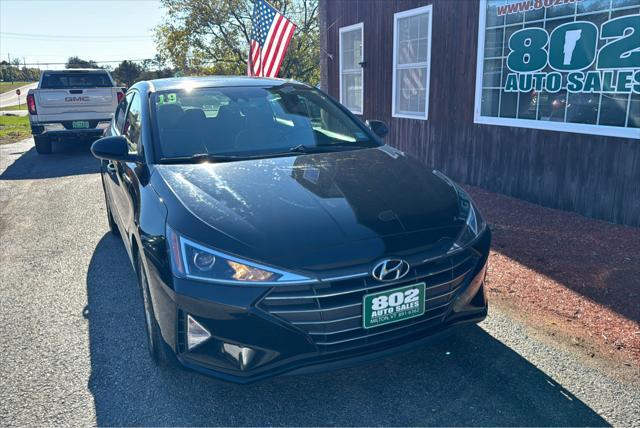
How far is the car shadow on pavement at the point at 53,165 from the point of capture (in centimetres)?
943

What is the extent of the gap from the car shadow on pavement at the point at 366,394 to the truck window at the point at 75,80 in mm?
10654

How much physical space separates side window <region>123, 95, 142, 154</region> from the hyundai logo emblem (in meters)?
2.04

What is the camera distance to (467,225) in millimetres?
2766

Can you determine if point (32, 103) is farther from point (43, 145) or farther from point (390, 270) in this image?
point (390, 270)

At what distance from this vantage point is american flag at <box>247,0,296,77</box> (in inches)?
374

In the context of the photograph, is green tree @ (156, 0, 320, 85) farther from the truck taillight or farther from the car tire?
the car tire

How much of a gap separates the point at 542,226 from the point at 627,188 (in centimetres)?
89

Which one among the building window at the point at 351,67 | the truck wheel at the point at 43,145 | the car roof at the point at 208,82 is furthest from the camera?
the truck wheel at the point at 43,145

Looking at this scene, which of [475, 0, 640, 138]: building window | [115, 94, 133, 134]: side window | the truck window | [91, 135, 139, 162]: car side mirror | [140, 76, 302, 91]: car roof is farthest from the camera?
the truck window

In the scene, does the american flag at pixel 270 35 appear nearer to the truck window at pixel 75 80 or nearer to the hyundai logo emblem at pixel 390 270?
the truck window at pixel 75 80

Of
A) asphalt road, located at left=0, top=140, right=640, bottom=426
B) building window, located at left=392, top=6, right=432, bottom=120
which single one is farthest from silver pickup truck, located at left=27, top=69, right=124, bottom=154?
asphalt road, located at left=0, top=140, right=640, bottom=426

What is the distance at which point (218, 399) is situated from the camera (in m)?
2.69

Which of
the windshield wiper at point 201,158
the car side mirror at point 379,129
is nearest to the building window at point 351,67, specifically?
the car side mirror at point 379,129

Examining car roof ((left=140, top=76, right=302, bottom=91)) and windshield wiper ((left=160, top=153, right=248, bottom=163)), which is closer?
windshield wiper ((left=160, top=153, right=248, bottom=163))
